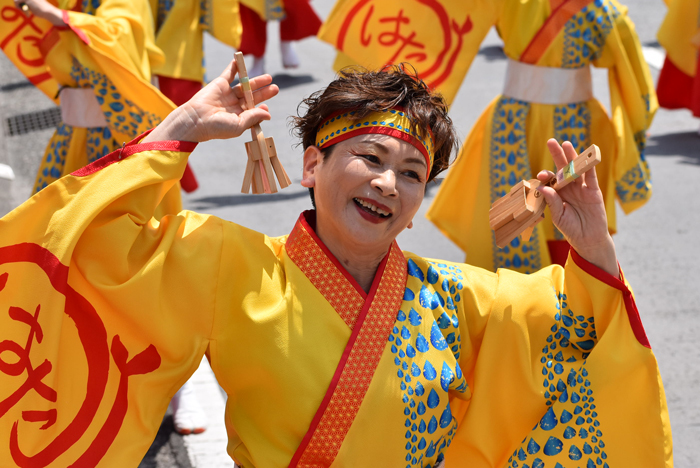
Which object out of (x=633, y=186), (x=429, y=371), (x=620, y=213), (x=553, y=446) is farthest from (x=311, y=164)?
(x=620, y=213)

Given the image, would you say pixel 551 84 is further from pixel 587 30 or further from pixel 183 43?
pixel 183 43

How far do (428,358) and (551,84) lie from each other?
1493mm

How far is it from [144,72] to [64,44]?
0.23 metres

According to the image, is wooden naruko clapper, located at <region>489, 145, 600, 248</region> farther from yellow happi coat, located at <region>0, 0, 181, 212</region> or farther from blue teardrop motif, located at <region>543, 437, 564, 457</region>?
yellow happi coat, located at <region>0, 0, 181, 212</region>

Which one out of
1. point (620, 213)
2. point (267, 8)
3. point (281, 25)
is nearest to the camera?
point (620, 213)

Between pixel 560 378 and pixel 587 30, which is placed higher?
pixel 587 30

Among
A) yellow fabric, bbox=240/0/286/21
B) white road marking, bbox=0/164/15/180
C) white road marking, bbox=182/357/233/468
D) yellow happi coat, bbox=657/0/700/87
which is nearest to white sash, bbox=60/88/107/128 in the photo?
white road marking, bbox=182/357/233/468

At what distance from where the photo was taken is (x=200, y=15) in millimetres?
3598

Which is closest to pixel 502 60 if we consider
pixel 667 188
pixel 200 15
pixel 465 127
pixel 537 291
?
pixel 465 127

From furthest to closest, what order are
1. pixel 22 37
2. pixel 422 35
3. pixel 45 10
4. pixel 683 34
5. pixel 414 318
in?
1. pixel 683 34
2. pixel 422 35
3. pixel 22 37
4. pixel 45 10
5. pixel 414 318

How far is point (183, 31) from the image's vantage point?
343 cm

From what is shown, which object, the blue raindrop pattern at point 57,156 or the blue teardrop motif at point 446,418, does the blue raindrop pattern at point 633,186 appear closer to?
the blue teardrop motif at point 446,418

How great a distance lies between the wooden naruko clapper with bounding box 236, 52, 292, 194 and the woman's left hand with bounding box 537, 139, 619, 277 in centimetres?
47

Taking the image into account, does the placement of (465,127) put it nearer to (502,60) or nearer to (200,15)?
(502,60)
